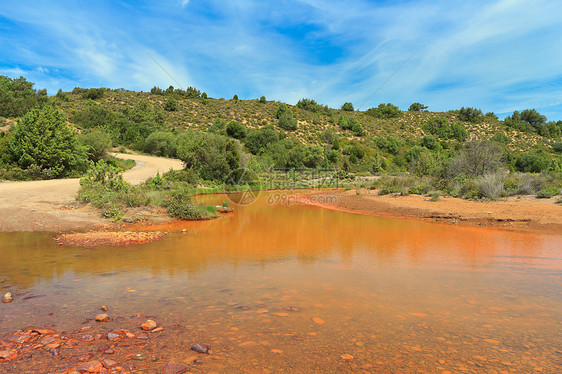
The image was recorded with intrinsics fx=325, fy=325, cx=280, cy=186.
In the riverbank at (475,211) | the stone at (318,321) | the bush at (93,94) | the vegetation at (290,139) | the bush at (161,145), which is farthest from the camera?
the bush at (93,94)

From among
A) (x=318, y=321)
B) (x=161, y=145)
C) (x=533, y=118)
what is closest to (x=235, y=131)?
(x=161, y=145)

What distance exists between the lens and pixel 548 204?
14930mm

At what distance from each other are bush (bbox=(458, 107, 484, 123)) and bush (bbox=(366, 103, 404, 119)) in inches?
515

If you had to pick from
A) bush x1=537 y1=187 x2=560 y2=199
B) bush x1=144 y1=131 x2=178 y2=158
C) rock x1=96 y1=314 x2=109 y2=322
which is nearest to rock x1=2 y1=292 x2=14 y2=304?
rock x1=96 y1=314 x2=109 y2=322

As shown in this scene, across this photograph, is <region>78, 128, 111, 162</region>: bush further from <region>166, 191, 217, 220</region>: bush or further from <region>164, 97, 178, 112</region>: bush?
<region>164, 97, 178, 112</region>: bush

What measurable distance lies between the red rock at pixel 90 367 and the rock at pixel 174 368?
0.60 meters

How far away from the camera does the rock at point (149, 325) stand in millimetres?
3975

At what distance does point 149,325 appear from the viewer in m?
4.01

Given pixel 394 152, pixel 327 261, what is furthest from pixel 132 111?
pixel 327 261

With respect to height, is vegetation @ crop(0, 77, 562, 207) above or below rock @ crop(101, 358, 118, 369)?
above

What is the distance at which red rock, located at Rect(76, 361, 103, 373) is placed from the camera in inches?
119

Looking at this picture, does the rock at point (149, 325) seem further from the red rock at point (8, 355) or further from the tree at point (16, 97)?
the tree at point (16, 97)

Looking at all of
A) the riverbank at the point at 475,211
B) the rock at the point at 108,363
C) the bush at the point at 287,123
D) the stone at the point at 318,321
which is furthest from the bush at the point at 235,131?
the rock at the point at 108,363

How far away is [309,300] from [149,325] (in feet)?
7.83
